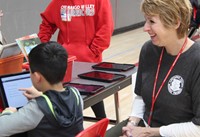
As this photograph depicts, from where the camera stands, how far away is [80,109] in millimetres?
1689

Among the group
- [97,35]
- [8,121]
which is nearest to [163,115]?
[8,121]

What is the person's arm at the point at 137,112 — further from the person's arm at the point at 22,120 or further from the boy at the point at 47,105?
the person's arm at the point at 22,120

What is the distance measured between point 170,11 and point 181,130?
1.86 feet

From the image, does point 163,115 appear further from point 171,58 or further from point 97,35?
point 97,35

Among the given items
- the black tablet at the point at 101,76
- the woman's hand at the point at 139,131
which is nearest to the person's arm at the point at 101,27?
the black tablet at the point at 101,76

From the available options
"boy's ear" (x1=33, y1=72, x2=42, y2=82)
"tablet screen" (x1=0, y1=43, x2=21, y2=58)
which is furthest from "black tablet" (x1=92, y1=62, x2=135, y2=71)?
"boy's ear" (x1=33, y1=72, x2=42, y2=82)

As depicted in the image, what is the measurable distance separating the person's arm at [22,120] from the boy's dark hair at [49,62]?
16 cm

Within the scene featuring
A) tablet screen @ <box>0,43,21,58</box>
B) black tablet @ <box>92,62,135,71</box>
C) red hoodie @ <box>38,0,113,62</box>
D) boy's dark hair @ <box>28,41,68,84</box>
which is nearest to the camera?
boy's dark hair @ <box>28,41,68,84</box>

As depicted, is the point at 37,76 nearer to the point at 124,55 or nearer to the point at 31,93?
the point at 31,93

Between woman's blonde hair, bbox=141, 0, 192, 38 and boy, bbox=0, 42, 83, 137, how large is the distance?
476mm

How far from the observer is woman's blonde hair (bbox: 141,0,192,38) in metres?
1.68

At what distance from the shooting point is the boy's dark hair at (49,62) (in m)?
1.61

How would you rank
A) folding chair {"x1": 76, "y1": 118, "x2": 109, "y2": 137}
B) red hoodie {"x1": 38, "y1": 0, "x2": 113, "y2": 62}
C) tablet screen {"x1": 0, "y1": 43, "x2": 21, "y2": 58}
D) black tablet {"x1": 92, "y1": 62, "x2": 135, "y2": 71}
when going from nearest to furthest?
folding chair {"x1": 76, "y1": 118, "x2": 109, "y2": 137}, tablet screen {"x1": 0, "y1": 43, "x2": 21, "y2": 58}, black tablet {"x1": 92, "y1": 62, "x2": 135, "y2": 71}, red hoodie {"x1": 38, "y1": 0, "x2": 113, "y2": 62}

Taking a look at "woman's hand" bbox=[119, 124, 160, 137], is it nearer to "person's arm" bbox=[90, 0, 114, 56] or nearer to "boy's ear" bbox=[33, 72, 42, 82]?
"boy's ear" bbox=[33, 72, 42, 82]
